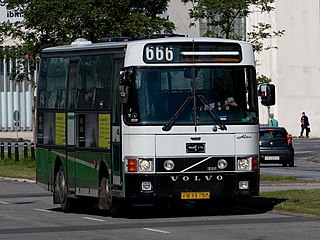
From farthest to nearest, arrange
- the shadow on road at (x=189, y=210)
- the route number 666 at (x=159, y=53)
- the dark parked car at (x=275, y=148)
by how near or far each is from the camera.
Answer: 1. the dark parked car at (x=275, y=148)
2. the shadow on road at (x=189, y=210)
3. the route number 666 at (x=159, y=53)

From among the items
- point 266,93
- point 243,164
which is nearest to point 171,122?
point 243,164

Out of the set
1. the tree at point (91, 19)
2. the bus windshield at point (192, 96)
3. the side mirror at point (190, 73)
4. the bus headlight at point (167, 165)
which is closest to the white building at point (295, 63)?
the tree at point (91, 19)

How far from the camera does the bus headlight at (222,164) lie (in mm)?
21234

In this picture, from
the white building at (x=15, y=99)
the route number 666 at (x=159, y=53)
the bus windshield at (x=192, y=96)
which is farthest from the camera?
the white building at (x=15, y=99)

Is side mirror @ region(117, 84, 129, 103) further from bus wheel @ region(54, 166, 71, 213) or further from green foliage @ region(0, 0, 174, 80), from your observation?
green foliage @ region(0, 0, 174, 80)

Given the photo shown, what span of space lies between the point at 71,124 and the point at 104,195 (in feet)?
6.93

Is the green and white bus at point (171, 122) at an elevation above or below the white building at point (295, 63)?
below

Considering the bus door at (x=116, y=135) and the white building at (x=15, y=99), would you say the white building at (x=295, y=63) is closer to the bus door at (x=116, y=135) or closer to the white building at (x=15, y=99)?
the white building at (x=15, y=99)

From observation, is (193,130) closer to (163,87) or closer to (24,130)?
(163,87)

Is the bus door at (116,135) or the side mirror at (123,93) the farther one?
the bus door at (116,135)

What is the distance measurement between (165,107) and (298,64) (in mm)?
66201

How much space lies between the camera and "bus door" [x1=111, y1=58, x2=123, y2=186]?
21.2m

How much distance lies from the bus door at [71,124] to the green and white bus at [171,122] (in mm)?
851

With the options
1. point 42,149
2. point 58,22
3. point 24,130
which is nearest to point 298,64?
point 24,130
